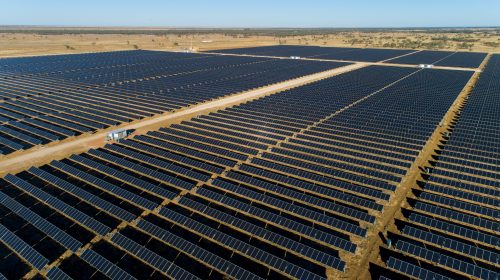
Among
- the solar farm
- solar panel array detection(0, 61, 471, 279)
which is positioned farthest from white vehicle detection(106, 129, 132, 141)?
solar panel array detection(0, 61, 471, 279)

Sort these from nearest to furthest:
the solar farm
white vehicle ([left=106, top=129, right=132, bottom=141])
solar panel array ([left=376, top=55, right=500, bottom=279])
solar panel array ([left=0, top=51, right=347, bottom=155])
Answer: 1. solar panel array ([left=376, top=55, right=500, bottom=279])
2. the solar farm
3. white vehicle ([left=106, top=129, right=132, bottom=141])
4. solar panel array ([left=0, top=51, right=347, bottom=155])

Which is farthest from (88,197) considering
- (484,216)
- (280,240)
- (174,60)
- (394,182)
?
(174,60)

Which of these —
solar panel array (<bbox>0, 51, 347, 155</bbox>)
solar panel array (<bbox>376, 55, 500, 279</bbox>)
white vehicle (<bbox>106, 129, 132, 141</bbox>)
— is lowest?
solar panel array (<bbox>376, 55, 500, 279</bbox>)

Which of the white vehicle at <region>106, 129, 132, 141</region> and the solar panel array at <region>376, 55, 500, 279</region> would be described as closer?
the solar panel array at <region>376, 55, 500, 279</region>

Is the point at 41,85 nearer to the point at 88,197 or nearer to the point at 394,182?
the point at 88,197

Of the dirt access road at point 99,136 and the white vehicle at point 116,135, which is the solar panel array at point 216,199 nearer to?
the white vehicle at point 116,135

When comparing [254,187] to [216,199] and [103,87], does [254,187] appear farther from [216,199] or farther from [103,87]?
[103,87]

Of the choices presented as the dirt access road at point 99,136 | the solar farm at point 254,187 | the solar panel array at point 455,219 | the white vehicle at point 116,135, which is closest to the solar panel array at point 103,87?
the solar farm at point 254,187

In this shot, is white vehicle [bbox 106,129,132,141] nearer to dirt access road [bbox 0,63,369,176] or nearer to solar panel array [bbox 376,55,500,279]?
dirt access road [bbox 0,63,369,176]
